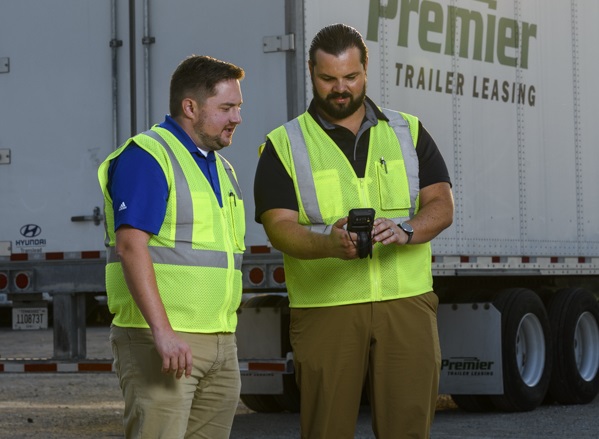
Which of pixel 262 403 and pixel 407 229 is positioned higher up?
pixel 407 229

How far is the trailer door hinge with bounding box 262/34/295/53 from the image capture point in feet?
30.9

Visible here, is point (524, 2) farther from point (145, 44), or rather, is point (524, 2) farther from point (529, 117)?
point (145, 44)

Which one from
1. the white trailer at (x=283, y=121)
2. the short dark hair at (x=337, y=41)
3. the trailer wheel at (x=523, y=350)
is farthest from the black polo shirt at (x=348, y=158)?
the trailer wheel at (x=523, y=350)

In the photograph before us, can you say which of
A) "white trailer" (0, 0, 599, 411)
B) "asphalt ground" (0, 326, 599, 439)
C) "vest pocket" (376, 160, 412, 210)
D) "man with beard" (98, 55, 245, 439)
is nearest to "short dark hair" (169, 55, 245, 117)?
"man with beard" (98, 55, 245, 439)

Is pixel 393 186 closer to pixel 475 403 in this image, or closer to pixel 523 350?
pixel 475 403

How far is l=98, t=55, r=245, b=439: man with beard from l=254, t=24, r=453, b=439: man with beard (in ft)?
1.53

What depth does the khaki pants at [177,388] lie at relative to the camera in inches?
181

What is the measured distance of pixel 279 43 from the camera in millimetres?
9453

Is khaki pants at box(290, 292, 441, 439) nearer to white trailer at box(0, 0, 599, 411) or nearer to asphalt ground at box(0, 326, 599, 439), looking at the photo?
white trailer at box(0, 0, 599, 411)

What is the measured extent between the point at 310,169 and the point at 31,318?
5.39m

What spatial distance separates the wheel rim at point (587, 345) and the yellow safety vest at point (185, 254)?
25.3 ft

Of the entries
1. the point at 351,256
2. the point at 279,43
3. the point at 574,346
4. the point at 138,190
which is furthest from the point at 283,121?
the point at 138,190

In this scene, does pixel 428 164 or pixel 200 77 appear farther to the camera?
pixel 428 164

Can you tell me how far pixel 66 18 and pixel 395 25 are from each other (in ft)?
7.41
